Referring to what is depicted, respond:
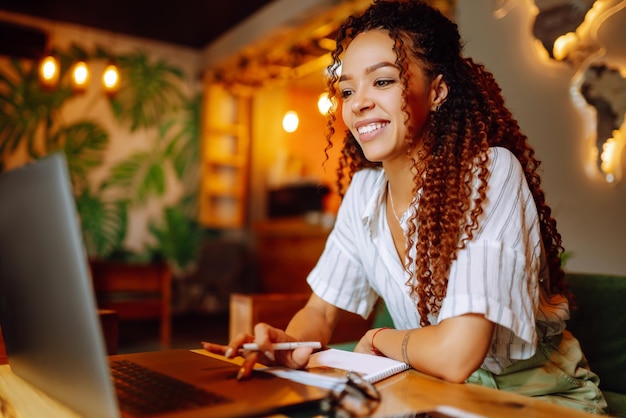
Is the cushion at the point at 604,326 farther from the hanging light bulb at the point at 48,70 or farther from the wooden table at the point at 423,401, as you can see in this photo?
the hanging light bulb at the point at 48,70

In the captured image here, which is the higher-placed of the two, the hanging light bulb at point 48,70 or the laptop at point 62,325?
the hanging light bulb at point 48,70

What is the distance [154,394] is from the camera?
2.73ft

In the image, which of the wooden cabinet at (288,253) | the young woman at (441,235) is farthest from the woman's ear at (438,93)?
the wooden cabinet at (288,253)

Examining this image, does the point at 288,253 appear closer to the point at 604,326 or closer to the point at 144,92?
the point at 144,92

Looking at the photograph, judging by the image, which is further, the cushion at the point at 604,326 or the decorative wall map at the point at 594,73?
the decorative wall map at the point at 594,73

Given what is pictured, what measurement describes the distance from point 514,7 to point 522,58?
0.27m

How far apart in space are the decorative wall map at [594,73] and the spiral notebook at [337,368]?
172 cm

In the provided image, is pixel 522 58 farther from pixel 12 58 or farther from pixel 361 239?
pixel 12 58

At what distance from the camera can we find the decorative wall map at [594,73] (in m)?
2.33

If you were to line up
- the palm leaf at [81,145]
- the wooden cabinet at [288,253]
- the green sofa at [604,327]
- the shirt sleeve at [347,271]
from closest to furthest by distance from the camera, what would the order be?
the shirt sleeve at [347,271]
the green sofa at [604,327]
the wooden cabinet at [288,253]
the palm leaf at [81,145]

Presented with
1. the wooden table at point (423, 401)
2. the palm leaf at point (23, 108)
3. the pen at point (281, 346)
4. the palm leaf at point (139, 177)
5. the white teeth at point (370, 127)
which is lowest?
the wooden table at point (423, 401)

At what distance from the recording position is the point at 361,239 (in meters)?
1.54

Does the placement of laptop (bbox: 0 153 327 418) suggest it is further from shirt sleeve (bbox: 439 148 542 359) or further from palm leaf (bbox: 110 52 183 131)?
palm leaf (bbox: 110 52 183 131)

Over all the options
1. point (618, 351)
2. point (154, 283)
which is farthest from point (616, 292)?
point (154, 283)
